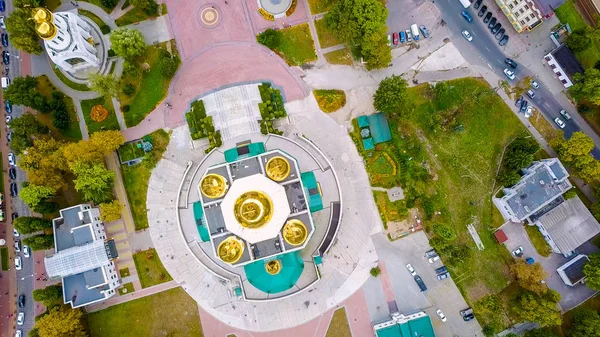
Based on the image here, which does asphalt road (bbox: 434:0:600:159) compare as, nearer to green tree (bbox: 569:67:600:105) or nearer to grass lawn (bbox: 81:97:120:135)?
green tree (bbox: 569:67:600:105)

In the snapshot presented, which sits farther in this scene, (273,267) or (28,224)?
(28,224)

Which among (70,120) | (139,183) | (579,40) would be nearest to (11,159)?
(70,120)

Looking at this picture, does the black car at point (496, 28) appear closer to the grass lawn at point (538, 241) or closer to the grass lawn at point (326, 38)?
the grass lawn at point (326, 38)

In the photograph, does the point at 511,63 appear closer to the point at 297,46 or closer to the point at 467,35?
the point at 467,35

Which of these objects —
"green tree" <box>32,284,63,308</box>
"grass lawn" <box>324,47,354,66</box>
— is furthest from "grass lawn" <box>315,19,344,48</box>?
"green tree" <box>32,284,63,308</box>

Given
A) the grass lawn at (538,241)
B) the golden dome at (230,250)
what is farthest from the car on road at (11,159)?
the grass lawn at (538,241)

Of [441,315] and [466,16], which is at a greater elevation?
[466,16]

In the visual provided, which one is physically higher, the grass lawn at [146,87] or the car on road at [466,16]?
the grass lawn at [146,87]
